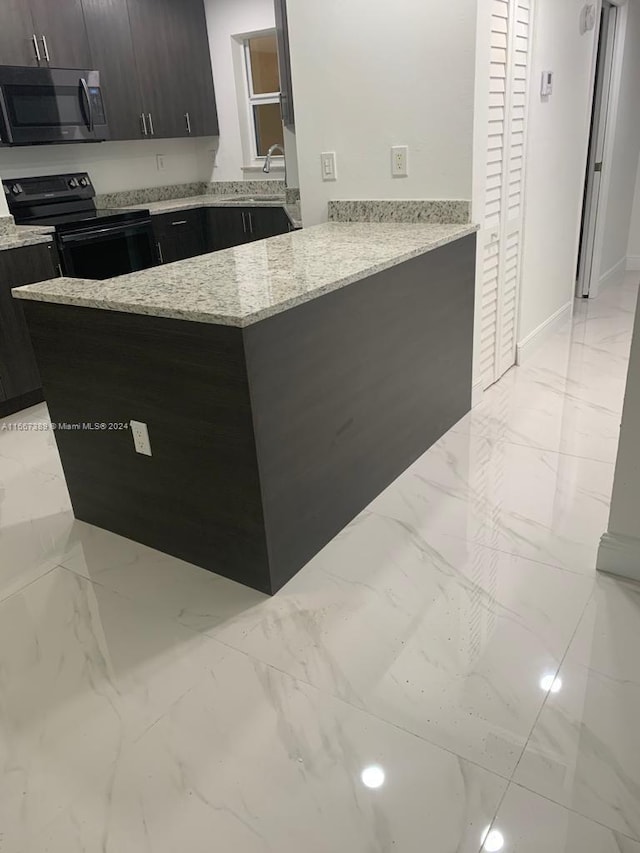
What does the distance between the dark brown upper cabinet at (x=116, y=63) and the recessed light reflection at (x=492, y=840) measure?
473cm

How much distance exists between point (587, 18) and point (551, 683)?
12.3ft

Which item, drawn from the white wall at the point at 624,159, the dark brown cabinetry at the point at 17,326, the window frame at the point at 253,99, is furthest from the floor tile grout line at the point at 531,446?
the window frame at the point at 253,99

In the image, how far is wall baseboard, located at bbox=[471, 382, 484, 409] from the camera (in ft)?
10.9

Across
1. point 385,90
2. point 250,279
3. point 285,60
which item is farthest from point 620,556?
point 285,60

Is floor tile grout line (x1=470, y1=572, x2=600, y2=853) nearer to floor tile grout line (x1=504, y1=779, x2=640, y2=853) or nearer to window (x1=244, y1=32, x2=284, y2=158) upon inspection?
floor tile grout line (x1=504, y1=779, x2=640, y2=853)

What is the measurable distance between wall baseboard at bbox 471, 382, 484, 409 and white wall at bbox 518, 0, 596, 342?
0.56 metres

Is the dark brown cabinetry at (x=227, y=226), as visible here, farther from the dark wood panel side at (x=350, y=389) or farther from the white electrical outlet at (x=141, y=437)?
the white electrical outlet at (x=141, y=437)

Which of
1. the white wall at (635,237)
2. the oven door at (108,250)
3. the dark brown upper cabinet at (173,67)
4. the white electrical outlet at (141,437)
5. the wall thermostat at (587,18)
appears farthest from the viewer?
the white wall at (635,237)

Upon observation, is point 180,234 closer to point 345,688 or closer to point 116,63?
point 116,63

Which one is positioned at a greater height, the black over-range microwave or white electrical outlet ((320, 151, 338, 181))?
the black over-range microwave

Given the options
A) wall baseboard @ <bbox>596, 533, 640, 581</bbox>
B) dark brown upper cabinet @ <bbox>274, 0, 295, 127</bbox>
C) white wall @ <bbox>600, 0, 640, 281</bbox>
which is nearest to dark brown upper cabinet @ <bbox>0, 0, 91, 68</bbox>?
dark brown upper cabinet @ <bbox>274, 0, 295, 127</bbox>

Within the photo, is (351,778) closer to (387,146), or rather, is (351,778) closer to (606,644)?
(606,644)

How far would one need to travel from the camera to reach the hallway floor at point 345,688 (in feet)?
4.43

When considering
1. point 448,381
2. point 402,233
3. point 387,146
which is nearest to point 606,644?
point 448,381
